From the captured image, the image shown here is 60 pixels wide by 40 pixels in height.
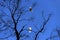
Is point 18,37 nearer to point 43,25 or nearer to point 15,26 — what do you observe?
point 15,26

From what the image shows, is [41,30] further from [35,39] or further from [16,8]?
[16,8]

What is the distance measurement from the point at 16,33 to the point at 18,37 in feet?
1.14

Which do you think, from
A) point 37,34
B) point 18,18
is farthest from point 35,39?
point 18,18

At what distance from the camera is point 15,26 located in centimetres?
2456

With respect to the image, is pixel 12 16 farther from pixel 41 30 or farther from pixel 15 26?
pixel 41 30

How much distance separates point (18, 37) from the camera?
953 inches

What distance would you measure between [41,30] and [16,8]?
8.16ft

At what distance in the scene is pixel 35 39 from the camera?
977 inches

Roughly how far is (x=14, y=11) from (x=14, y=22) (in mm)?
849

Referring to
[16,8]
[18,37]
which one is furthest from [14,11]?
[18,37]

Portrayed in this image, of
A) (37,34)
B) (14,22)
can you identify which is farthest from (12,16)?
(37,34)

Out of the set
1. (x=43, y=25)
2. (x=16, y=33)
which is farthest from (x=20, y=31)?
(x=43, y=25)

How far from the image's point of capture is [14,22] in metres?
24.8

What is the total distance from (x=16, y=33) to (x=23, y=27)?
1.07m
